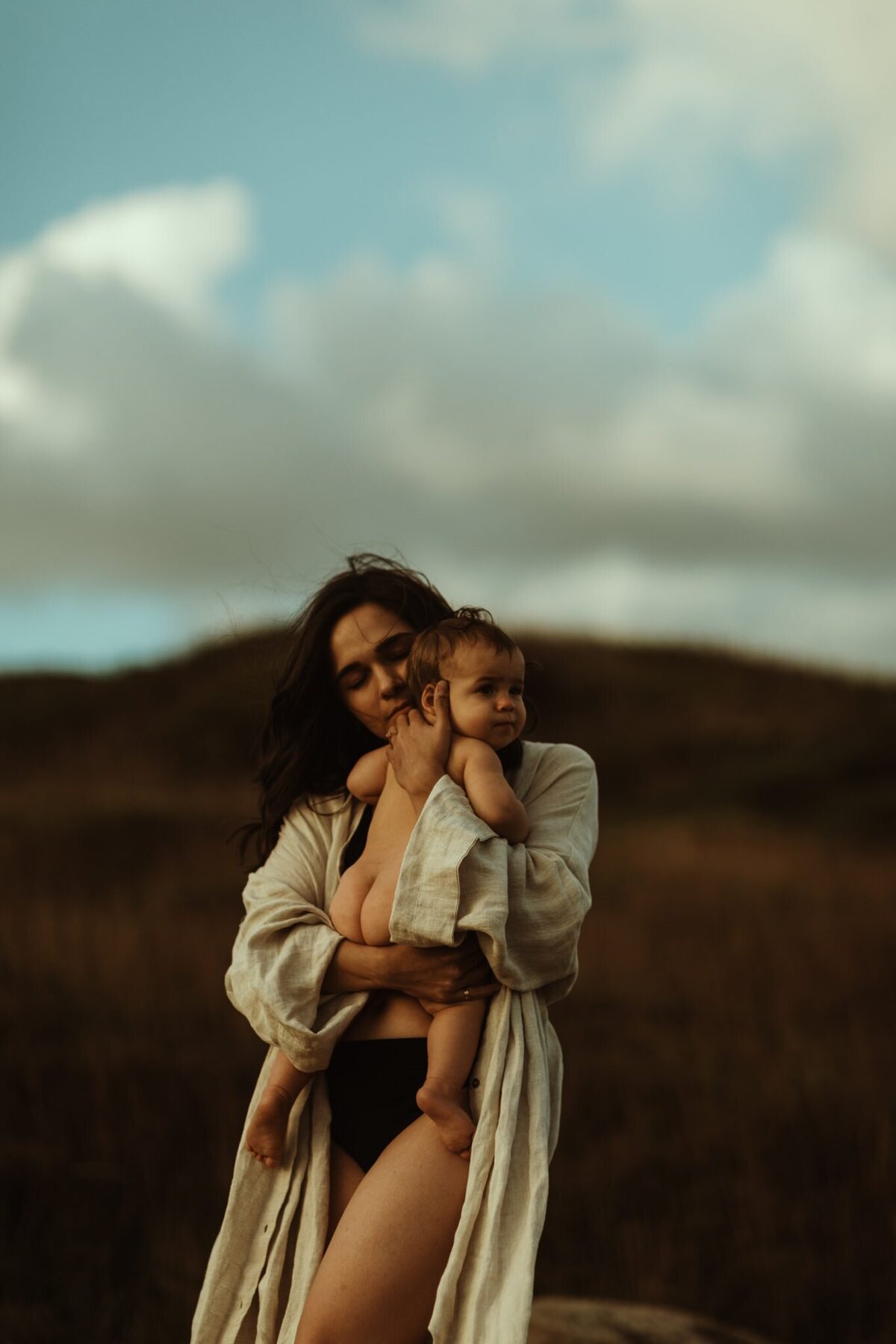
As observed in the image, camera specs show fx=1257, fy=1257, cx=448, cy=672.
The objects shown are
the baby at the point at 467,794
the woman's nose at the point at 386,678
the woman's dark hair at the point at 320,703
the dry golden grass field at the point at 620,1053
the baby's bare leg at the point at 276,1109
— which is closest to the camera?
the baby at the point at 467,794

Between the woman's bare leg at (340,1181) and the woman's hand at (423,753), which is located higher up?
the woman's hand at (423,753)

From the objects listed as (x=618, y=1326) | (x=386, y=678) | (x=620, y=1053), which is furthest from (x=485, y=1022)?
(x=620, y=1053)

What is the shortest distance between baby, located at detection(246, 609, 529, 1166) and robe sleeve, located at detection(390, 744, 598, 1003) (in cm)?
9

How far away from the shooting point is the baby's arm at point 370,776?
3.19 m

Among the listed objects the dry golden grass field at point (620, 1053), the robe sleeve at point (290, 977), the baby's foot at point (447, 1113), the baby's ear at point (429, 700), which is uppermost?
the baby's ear at point (429, 700)

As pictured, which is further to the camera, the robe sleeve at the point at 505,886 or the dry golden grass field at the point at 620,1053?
the dry golden grass field at the point at 620,1053

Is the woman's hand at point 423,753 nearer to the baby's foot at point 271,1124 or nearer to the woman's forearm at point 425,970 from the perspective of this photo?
the woman's forearm at point 425,970

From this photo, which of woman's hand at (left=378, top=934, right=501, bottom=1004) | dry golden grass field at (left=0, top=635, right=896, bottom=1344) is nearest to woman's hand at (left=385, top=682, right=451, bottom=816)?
woman's hand at (left=378, top=934, right=501, bottom=1004)

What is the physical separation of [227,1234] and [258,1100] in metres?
0.37

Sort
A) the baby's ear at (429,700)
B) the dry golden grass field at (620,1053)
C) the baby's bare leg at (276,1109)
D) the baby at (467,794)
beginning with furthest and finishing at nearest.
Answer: the dry golden grass field at (620,1053) < the baby's bare leg at (276,1109) < the baby's ear at (429,700) < the baby at (467,794)

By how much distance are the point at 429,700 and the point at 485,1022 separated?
30.0 inches

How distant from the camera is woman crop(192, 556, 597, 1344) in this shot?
9.02 feet

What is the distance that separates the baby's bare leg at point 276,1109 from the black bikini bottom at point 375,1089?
11cm

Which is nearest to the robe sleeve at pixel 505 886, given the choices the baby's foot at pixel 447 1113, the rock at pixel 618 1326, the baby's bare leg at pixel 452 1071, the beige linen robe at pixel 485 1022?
the beige linen robe at pixel 485 1022
